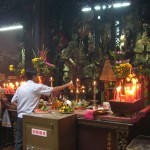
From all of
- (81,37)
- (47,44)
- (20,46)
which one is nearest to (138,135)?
(81,37)

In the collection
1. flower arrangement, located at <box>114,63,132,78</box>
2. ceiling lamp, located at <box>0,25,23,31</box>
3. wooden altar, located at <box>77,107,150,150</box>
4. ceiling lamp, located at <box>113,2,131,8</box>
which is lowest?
wooden altar, located at <box>77,107,150,150</box>

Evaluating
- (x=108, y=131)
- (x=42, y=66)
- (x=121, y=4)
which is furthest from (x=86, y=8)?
(x=108, y=131)

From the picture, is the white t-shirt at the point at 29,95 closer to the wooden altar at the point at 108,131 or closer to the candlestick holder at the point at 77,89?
the candlestick holder at the point at 77,89

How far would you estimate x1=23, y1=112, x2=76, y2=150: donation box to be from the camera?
3.81 m

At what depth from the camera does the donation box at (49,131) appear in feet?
12.5

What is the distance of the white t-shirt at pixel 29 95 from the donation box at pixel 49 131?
0.28m

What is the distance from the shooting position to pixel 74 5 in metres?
6.61

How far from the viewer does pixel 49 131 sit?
3.86m

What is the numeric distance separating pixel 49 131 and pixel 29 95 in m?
0.79

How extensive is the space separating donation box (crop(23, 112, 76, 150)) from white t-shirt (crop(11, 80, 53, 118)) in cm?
28

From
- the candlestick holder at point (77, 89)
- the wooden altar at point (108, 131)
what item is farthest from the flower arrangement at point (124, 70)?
the candlestick holder at point (77, 89)

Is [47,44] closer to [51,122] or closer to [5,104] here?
[5,104]

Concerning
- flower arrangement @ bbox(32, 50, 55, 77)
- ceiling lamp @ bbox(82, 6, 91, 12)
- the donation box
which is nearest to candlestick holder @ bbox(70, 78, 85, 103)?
flower arrangement @ bbox(32, 50, 55, 77)

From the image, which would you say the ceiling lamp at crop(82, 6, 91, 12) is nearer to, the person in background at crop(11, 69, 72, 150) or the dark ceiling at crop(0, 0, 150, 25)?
the dark ceiling at crop(0, 0, 150, 25)
